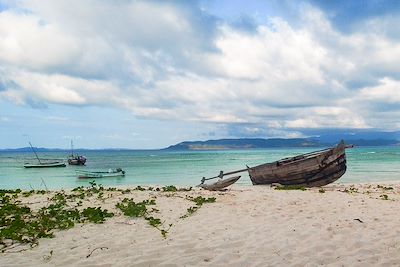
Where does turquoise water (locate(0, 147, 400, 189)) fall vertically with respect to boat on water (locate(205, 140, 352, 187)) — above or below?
below

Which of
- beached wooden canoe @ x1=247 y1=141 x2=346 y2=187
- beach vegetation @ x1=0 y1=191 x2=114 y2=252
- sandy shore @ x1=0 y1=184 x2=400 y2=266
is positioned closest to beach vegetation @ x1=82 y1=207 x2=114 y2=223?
beach vegetation @ x1=0 y1=191 x2=114 y2=252

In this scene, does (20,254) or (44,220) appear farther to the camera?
(44,220)

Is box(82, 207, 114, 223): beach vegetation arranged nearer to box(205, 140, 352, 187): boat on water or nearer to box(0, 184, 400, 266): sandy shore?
box(0, 184, 400, 266): sandy shore

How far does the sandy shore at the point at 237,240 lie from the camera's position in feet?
22.1

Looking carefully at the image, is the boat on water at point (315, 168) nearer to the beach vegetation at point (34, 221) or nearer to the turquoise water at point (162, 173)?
the turquoise water at point (162, 173)

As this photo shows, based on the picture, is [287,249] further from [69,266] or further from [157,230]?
[69,266]

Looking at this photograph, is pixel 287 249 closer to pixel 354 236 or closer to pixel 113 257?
pixel 354 236

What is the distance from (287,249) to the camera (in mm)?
7266

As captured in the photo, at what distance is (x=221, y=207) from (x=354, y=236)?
A: 4.81 meters

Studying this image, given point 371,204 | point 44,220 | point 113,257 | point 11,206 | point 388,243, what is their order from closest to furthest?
point 113,257
point 388,243
point 44,220
point 11,206
point 371,204

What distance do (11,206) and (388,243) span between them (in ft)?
33.3

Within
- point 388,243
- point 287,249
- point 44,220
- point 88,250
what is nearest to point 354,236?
point 388,243

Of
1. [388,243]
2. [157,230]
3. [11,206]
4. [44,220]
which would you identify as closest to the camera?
[388,243]

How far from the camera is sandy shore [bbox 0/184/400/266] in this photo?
674 cm
